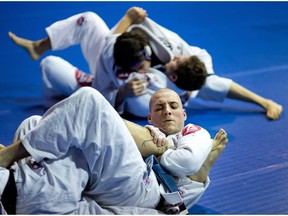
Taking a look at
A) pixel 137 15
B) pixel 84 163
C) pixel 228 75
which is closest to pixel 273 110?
pixel 228 75

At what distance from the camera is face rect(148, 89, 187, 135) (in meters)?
3.23

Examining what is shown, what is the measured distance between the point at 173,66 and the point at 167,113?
186 cm

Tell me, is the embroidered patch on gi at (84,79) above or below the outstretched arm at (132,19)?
below

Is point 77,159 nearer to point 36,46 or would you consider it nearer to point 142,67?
point 142,67

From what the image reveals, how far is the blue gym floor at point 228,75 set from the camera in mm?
3633

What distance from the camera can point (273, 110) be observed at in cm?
496

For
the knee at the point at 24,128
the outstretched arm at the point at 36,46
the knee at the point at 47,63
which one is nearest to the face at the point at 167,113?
the knee at the point at 24,128

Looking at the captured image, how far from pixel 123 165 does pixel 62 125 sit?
1.15ft

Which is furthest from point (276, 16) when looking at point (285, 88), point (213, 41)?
point (285, 88)

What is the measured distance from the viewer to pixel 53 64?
545 centimetres

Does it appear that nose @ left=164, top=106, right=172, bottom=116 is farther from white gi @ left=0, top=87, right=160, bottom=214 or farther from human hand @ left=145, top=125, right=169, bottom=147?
white gi @ left=0, top=87, right=160, bottom=214

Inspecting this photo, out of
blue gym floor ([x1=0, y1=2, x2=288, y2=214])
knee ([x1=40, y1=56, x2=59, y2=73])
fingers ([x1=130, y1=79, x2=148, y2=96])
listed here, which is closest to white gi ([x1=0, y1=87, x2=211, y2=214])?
blue gym floor ([x1=0, y1=2, x2=288, y2=214])

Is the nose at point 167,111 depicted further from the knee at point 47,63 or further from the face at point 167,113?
the knee at point 47,63

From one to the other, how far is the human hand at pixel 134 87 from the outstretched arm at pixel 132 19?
583 mm
